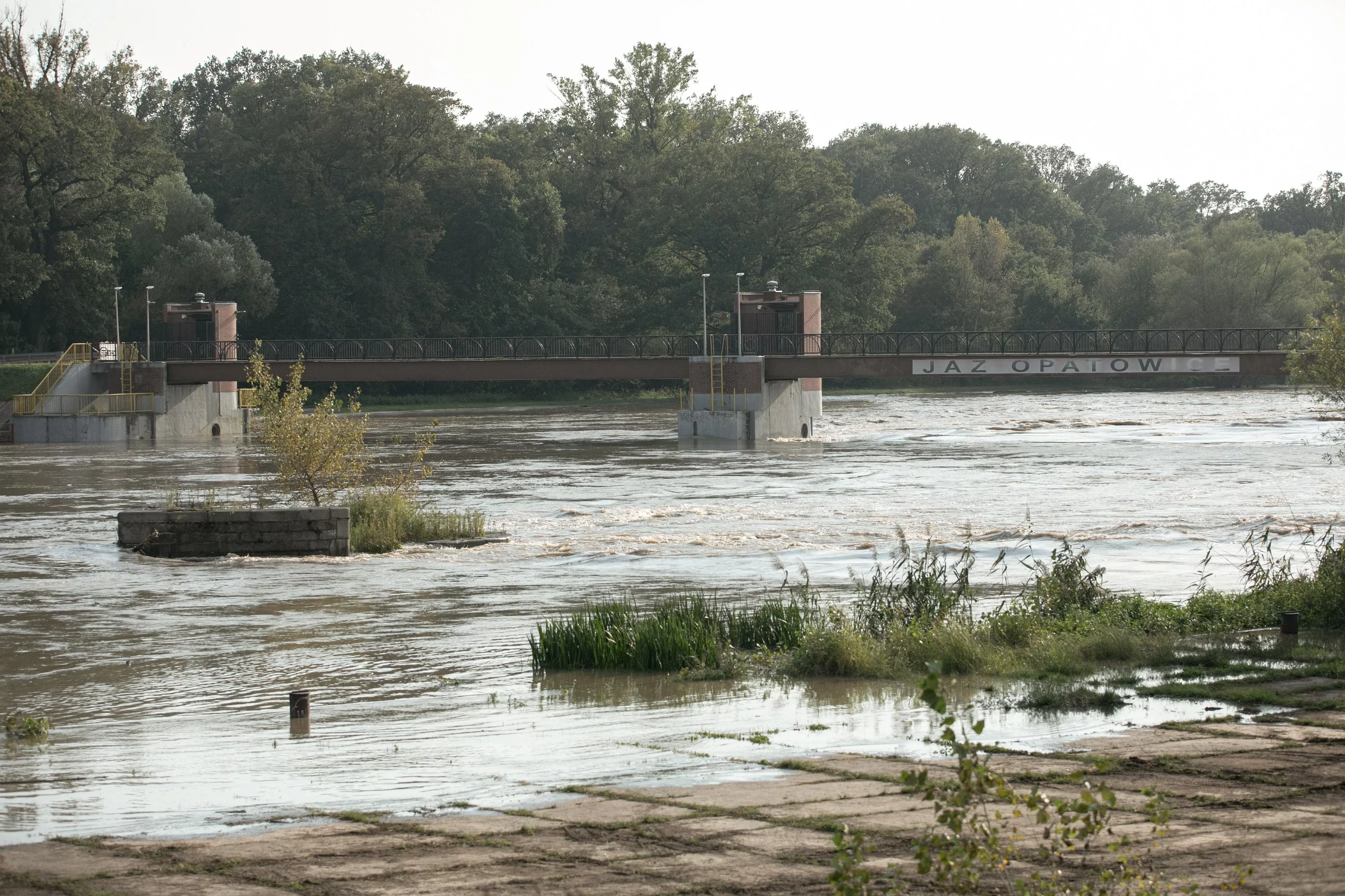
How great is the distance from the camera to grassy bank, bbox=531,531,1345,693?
12.9m

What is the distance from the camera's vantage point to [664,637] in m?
14.8

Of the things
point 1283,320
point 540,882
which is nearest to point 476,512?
point 540,882

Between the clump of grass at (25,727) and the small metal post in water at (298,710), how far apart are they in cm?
186

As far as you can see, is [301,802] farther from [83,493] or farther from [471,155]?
[471,155]

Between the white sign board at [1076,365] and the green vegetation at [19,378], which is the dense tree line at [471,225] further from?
the white sign board at [1076,365]

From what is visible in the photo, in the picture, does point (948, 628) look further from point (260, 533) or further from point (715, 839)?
point (260, 533)

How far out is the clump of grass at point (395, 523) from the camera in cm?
2728

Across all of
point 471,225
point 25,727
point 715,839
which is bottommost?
point 25,727

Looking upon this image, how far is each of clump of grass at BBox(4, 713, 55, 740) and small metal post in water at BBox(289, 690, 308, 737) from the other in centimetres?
186

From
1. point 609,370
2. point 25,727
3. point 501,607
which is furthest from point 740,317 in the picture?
point 25,727

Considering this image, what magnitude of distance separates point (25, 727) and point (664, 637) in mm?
5599

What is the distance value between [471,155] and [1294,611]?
319ft

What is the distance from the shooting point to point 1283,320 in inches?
4161

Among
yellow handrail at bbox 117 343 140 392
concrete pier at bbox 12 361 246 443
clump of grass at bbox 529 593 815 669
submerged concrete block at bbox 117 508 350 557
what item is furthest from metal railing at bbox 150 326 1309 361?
clump of grass at bbox 529 593 815 669
